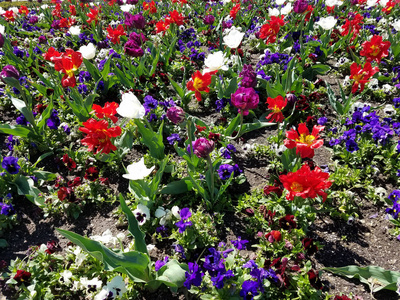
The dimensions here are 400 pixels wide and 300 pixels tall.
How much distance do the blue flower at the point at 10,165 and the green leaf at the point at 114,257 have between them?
150cm

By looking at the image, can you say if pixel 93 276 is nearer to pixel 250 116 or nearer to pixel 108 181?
pixel 108 181

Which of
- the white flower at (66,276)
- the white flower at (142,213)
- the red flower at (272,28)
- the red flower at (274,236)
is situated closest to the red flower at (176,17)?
the red flower at (272,28)

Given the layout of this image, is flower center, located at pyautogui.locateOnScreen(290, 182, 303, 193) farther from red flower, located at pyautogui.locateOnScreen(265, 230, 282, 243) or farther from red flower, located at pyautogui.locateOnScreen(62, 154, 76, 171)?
red flower, located at pyautogui.locateOnScreen(62, 154, 76, 171)

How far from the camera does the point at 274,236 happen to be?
A: 214 centimetres

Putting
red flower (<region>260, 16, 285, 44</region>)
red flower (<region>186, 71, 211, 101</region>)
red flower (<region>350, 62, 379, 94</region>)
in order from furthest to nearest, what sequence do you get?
red flower (<region>260, 16, 285, 44</region>)
red flower (<region>350, 62, 379, 94</region>)
red flower (<region>186, 71, 211, 101</region>)

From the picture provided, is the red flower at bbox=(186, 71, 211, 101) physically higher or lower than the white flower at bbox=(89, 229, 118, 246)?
higher

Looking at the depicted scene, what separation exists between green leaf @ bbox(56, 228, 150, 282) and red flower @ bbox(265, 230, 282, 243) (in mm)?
899

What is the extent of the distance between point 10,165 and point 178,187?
1.54 metres

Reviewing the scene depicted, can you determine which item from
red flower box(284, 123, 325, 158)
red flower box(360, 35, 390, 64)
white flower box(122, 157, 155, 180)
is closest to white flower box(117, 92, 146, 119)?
white flower box(122, 157, 155, 180)

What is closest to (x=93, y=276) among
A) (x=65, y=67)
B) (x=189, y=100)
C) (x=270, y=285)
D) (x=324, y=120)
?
(x=270, y=285)

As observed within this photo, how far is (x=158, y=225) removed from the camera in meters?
2.52

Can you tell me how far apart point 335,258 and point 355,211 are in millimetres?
531

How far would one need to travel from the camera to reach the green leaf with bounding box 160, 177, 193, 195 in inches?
101

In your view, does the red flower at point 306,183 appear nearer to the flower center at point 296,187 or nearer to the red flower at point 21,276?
the flower center at point 296,187
